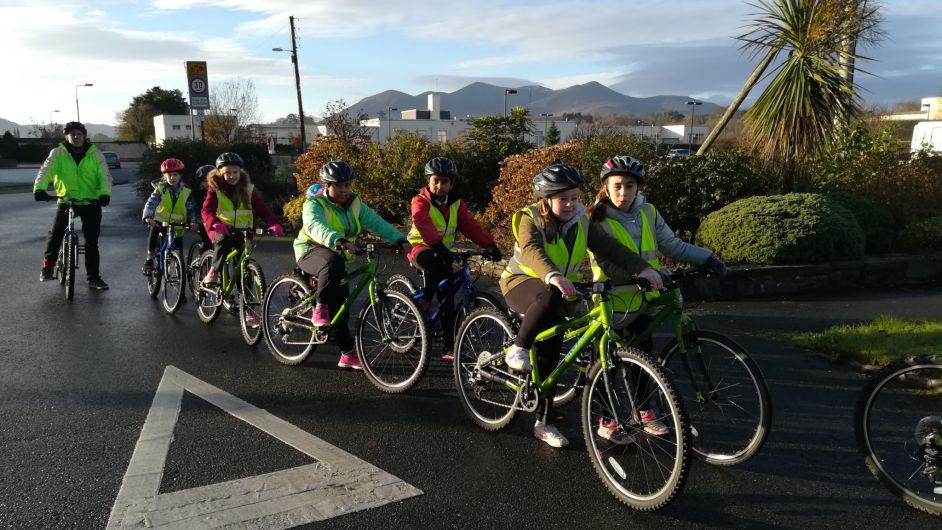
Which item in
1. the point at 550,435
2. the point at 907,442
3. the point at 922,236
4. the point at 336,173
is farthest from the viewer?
the point at 922,236

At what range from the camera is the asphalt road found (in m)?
3.46

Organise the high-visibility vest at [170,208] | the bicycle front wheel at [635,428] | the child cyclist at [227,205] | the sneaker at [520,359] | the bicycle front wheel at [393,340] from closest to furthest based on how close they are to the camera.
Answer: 1. the bicycle front wheel at [635,428]
2. the sneaker at [520,359]
3. the bicycle front wheel at [393,340]
4. the child cyclist at [227,205]
5. the high-visibility vest at [170,208]

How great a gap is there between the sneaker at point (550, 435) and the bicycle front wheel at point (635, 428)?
33cm

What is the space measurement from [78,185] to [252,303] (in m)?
3.79

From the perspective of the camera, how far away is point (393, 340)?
5453mm

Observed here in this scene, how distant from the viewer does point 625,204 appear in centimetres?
423

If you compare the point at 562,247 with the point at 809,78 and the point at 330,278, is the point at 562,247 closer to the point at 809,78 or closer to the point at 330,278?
the point at 330,278

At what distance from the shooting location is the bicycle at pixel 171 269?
7930mm

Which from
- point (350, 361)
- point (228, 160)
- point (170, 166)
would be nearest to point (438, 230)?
point (350, 361)

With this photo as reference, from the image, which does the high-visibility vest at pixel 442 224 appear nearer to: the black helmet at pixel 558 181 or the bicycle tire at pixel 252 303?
→ the bicycle tire at pixel 252 303

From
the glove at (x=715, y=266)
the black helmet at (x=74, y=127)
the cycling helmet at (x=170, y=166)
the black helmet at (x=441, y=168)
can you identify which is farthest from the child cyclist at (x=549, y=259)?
the black helmet at (x=74, y=127)

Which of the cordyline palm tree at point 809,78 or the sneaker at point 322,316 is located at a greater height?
the cordyline palm tree at point 809,78

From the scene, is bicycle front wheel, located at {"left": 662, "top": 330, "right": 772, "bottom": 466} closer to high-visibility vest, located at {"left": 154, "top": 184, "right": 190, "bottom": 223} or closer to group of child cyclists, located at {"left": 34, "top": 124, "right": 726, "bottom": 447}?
group of child cyclists, located at {"left": 34, "top": 124, "right": 726, "bottom": 447}

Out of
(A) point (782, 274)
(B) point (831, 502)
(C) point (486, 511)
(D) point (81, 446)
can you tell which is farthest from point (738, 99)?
(D) point (81, 446)
